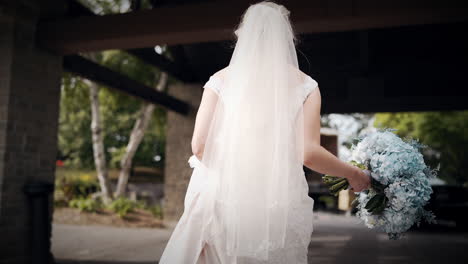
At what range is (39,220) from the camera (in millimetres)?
4848

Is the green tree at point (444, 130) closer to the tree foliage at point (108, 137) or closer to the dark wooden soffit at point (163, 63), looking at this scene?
the dark wooden soffit at point (163, 63)

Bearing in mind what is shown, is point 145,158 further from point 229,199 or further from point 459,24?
point 229,199

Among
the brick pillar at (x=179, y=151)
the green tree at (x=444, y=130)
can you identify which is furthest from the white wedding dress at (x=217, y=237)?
the green tree at (x=444, y=130)

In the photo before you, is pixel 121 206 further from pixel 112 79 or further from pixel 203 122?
pixel 203 122

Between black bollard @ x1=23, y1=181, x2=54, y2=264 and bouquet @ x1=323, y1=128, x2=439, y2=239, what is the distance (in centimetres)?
399

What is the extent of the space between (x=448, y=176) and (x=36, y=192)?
21.7m

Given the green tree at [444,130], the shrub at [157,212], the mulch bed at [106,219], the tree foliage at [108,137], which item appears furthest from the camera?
the tree foliage at [108,137]

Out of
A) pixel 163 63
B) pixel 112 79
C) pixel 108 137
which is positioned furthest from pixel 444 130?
pixel 108 137

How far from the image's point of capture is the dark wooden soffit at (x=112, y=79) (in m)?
6.12

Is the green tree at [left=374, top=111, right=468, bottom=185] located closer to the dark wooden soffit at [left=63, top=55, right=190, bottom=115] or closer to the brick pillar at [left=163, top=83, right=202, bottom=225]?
the brick pillar at [left=163, top=83, right=202, bottom=225]

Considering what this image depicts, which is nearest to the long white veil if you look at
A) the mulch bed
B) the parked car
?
the mulch bed

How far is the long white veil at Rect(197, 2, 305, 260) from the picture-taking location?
1570 mm

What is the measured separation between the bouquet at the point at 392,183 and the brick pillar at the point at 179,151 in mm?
7841

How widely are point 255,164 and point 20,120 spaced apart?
4.17 m
